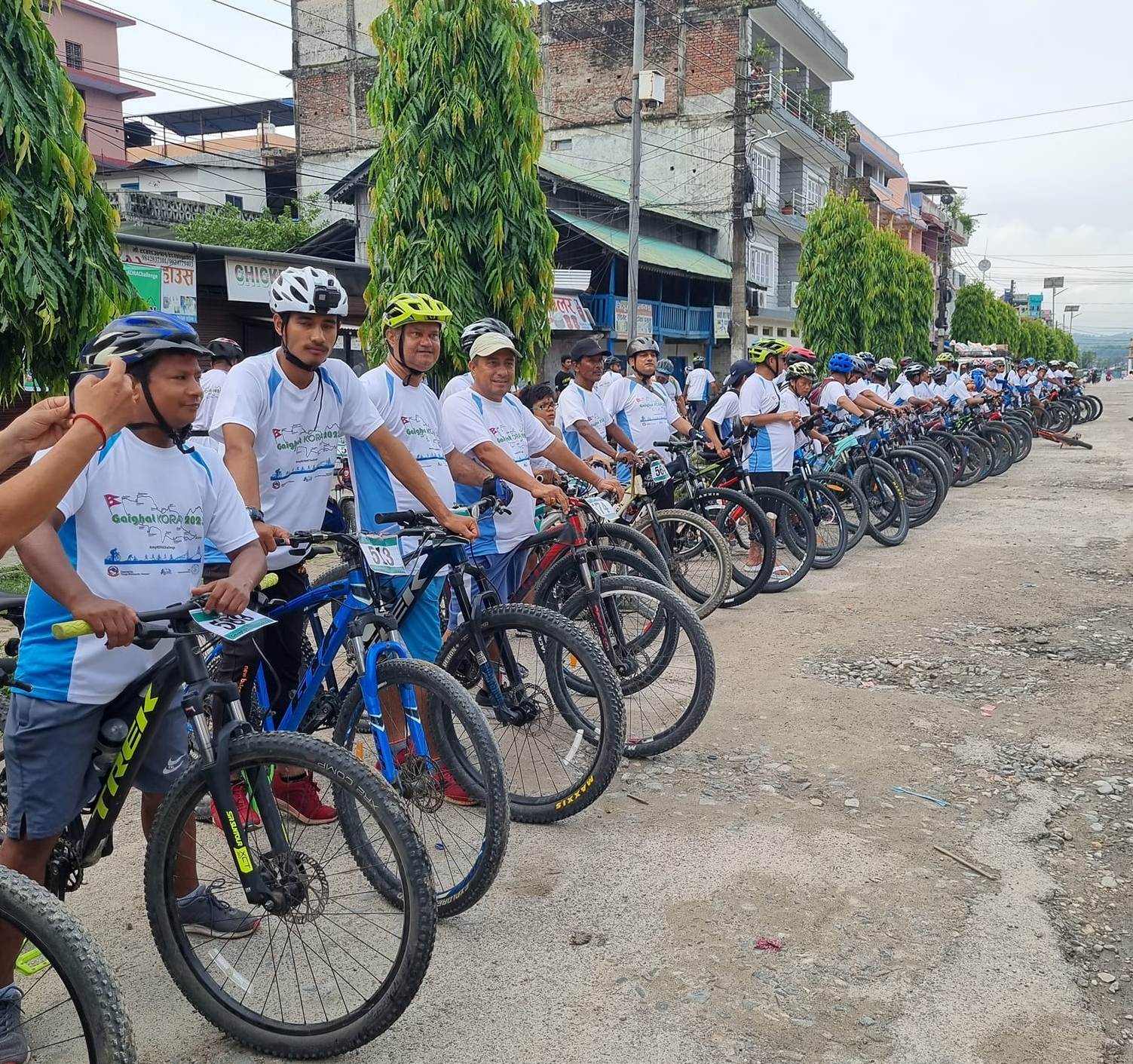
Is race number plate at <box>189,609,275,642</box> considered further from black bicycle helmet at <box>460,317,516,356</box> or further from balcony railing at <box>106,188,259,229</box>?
balcony railing at <box>106,188,259,229</box>

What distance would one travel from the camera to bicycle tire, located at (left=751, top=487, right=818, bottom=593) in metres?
8.53

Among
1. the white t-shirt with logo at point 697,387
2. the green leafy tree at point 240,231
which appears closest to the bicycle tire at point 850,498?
the white t-shirt with logo at point 697,387

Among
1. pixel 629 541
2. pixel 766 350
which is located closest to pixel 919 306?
pixel 766 350

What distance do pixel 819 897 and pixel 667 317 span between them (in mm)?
28136

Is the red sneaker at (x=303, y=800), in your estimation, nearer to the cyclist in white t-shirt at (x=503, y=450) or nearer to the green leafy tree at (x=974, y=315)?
the cyclist in white t-shirt at (x=503, y=450)

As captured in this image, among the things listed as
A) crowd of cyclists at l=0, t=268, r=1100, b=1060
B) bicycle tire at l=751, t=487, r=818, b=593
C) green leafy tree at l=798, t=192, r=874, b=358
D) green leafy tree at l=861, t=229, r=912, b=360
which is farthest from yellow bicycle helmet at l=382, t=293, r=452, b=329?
green leafy tree at l=861, t=229, r=912, b=360

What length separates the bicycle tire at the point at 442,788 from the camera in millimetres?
3373

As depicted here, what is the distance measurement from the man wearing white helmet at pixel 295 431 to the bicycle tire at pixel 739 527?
399 cm

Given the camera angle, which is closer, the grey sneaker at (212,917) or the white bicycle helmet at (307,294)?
the grey sneaker at (212,917)

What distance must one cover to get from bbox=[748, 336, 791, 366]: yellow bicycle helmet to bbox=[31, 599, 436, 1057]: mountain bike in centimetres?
679

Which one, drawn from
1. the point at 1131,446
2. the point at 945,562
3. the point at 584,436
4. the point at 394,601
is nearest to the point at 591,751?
the point at 394,601

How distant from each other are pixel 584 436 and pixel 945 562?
396 cm

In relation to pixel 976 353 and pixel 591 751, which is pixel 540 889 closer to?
pixel 591 751

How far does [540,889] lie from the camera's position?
3768 millimetres
